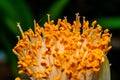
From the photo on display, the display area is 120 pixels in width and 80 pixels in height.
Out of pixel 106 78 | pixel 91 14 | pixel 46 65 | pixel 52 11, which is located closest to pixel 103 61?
pixel 106 78

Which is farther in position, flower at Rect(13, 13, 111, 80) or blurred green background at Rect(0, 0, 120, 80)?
blurred green background at Rect(0, 0, 120, 80)

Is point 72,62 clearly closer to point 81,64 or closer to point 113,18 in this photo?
point 81,64

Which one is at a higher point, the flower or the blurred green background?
the blurred green background

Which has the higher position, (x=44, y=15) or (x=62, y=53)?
(x=44, y=15)

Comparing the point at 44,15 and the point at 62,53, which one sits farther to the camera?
the point at 44,15

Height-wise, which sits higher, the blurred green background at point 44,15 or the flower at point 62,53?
the blurred green background at point 44,15
